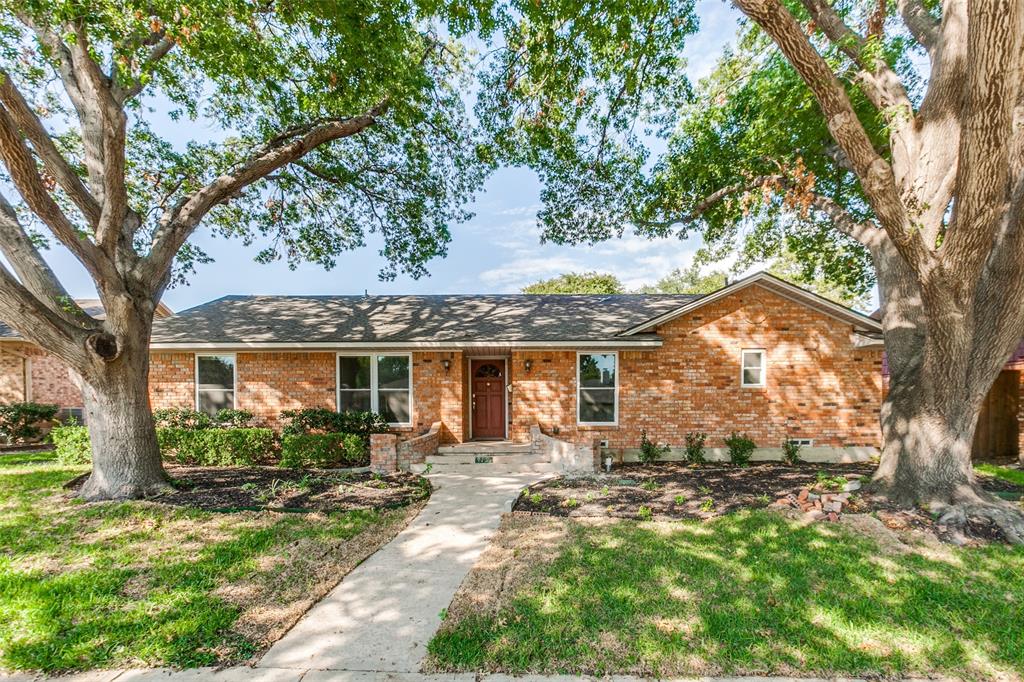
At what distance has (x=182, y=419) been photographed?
1027cm

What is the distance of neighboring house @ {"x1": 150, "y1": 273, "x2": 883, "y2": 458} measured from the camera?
10.2 meters

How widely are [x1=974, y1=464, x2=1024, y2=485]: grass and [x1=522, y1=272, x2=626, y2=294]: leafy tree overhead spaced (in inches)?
1120

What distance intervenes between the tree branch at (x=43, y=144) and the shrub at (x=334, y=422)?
5.43m

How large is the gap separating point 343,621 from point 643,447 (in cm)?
809

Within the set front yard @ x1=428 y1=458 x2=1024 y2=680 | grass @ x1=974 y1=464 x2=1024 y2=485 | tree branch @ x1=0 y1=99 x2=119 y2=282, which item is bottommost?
grass @ x1=974 y1=464 x2=1024 y2=485

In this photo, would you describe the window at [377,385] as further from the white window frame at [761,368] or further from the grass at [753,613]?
the white window frame at [761,368]

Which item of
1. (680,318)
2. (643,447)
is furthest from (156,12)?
(643,447)

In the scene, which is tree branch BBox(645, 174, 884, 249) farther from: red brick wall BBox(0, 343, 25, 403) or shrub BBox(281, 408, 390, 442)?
red brick wall BBox(0, 343, 25, 403)

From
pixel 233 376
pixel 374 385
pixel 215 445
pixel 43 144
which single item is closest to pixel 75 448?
pixel 215 445

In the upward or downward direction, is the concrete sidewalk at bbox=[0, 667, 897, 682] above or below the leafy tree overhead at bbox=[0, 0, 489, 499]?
below

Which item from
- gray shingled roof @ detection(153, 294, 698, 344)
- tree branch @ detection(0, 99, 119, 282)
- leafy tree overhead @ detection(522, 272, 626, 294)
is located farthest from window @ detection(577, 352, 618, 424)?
leafy tree overhead @ detection(522, 272, 626, 294)

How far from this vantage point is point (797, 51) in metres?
4.52

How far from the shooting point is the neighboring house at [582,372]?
10219 mm

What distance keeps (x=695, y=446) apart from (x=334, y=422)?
29.4 ft
